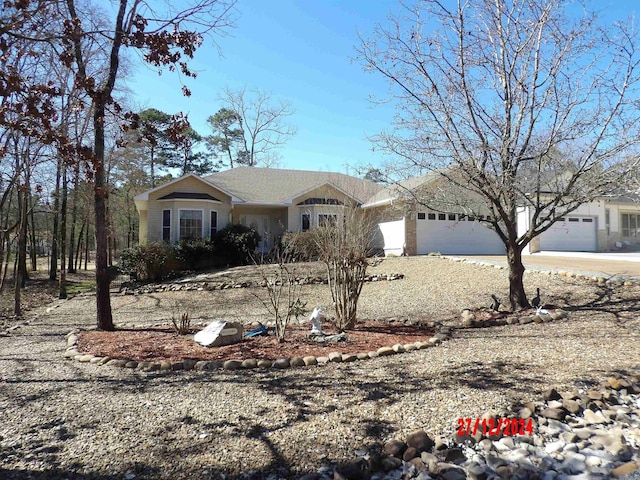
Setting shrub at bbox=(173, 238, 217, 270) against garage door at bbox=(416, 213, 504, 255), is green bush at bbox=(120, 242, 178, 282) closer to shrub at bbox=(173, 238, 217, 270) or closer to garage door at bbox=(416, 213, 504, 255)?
shrub at bbox=(173, 238, 217, 270)

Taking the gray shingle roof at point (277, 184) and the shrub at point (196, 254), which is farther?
the gray shingle roof at point (277, 184)

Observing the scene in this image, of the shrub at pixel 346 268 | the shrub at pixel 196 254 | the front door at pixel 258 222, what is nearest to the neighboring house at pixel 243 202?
the front door at pixel 258 222

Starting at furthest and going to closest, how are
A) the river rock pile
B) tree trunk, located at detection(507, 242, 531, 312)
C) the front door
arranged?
1. the front door
2. tree trunk, located at detection(507, 242, 531, 312)
3. the river rock pile

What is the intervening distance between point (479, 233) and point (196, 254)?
12180 millimetres

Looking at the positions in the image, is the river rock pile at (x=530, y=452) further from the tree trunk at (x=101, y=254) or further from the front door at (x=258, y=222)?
the front door at (x=258, y=222)

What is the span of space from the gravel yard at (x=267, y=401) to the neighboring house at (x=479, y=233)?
11145 millimetres

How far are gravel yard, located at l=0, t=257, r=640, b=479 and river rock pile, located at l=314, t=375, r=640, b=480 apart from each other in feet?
0.57

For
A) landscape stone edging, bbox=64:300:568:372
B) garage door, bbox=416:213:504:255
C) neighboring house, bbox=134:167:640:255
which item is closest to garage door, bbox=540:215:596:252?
neighboring house, bbox=134:167:640:255

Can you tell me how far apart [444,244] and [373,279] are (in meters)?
6.52

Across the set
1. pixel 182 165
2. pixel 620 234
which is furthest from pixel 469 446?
pixel 182 165

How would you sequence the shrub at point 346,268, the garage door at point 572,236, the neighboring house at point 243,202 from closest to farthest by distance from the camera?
the shrub at point 346,268 → the neighboring house at point 243,202 → the garage door at point 572,236

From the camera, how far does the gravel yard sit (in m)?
2.68

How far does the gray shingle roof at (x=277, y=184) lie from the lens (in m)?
19.9

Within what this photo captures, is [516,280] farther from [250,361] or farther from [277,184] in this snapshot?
[277,184]
